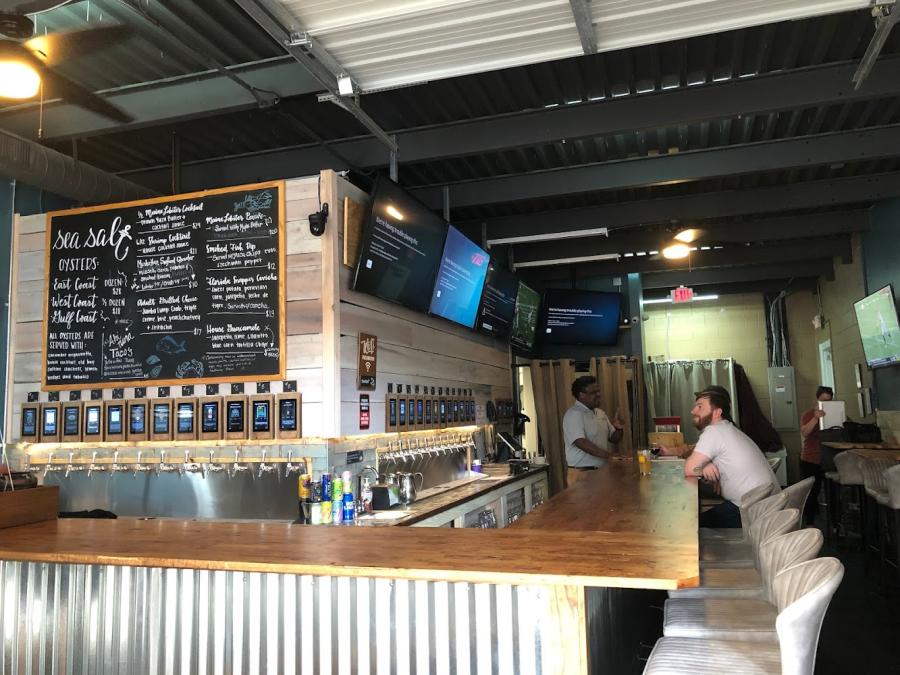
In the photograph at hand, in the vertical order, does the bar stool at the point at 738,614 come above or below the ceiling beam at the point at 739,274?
below

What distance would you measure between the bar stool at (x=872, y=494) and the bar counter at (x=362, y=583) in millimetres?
4078

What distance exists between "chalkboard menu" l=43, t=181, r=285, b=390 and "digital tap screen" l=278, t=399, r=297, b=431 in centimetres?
17

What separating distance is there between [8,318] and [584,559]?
4378 millimetres

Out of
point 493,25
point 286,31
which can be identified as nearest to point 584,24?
point 493,25

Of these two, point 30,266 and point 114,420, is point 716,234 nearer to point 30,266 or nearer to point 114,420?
point 114,420

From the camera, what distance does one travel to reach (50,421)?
176 inches

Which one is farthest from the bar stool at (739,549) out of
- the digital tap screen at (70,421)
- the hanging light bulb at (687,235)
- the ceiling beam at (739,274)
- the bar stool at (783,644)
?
the ceiling beam at (739,274)

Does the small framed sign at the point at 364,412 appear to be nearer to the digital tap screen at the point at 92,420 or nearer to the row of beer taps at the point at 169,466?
the row of beer taps at the point at 169,466

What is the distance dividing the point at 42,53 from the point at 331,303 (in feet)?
7.06

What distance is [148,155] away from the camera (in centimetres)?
571

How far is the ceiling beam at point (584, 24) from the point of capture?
2405 mm

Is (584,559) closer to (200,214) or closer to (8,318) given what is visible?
(200,214)

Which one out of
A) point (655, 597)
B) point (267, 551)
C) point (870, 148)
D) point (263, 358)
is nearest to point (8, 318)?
point (263, 358)

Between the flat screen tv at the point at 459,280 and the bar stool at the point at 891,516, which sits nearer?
the bar stool at the point at 891,516
